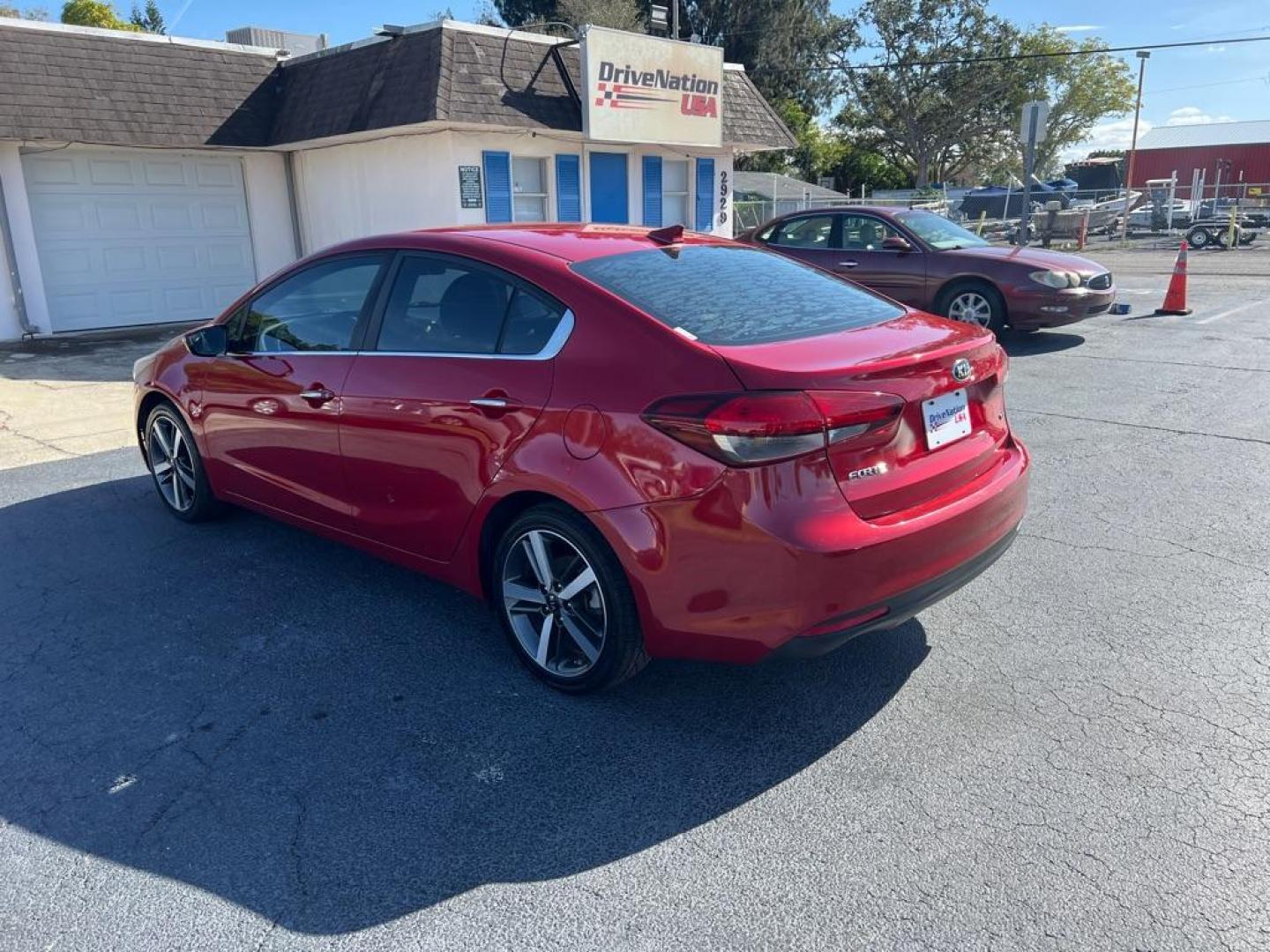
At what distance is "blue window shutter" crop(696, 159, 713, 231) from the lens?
53.3 feet

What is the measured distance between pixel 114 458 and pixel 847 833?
6182 mm

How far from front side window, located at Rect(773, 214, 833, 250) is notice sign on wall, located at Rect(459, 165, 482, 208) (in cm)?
413

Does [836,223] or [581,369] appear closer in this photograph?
[581,369]

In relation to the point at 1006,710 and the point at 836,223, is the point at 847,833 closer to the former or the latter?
the point at 1006,710

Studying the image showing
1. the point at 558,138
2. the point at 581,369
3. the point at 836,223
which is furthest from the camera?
the point at 558,138

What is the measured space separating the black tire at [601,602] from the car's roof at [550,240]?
1.00 m

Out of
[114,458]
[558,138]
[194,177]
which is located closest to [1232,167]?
[558,138]

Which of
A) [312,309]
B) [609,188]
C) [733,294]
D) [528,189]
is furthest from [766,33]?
[733,294]

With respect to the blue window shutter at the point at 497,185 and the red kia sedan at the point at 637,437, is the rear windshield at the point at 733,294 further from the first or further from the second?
the blue window shutter at the point at 497,185

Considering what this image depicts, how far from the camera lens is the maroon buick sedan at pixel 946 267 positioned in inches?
397

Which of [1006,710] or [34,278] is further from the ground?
[34,278]

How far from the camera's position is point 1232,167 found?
51.4 m

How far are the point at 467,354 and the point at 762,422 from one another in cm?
132

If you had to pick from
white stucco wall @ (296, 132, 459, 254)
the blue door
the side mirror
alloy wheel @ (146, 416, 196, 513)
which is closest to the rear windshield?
the side mirror
